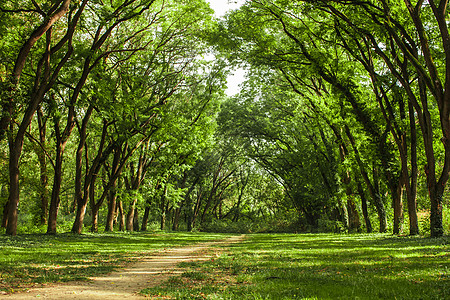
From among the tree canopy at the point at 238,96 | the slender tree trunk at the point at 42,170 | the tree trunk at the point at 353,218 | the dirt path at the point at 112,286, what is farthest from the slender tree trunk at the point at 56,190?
the tree trunk at the point at 353,218

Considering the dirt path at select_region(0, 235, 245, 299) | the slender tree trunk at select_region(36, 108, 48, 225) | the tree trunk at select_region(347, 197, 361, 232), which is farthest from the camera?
the tree trunk at select_region(347, 197, 361, 232)

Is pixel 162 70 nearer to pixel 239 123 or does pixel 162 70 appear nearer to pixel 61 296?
pixel 239 123

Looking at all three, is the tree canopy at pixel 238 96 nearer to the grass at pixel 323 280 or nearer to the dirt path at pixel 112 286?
the grass at pixel 323 280

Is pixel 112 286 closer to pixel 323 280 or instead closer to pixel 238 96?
pixel 323 280

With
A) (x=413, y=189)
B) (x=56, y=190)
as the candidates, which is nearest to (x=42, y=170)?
(x=56, y=190)

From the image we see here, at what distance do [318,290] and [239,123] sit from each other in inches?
1257

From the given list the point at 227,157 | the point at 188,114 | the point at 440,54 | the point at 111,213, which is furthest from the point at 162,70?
the point at 227,157

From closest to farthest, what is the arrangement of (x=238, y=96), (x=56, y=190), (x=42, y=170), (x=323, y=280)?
(x=323, y=280) → (x=56, y=190) → (x=42, y=170) → (x=238, y=96)

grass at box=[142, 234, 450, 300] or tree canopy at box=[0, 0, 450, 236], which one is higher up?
tree canopy at box=[0, 0, 450, 236]

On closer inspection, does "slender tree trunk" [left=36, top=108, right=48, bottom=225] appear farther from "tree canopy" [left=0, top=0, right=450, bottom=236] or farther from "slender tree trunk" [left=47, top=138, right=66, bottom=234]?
"slender tree trunk" [left=47, top=138, right=66, bottom=234]

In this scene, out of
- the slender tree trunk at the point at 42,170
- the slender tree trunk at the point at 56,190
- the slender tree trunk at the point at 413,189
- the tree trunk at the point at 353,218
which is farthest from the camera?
the tree trunk at the point at 353,218

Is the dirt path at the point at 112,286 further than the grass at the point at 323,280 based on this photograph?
Yes

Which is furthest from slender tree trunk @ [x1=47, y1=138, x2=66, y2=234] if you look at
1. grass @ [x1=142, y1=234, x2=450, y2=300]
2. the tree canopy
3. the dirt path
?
grass @ [x1=142, y1=234, x2=450, y2=300]

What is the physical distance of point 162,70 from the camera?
25.0 metres
